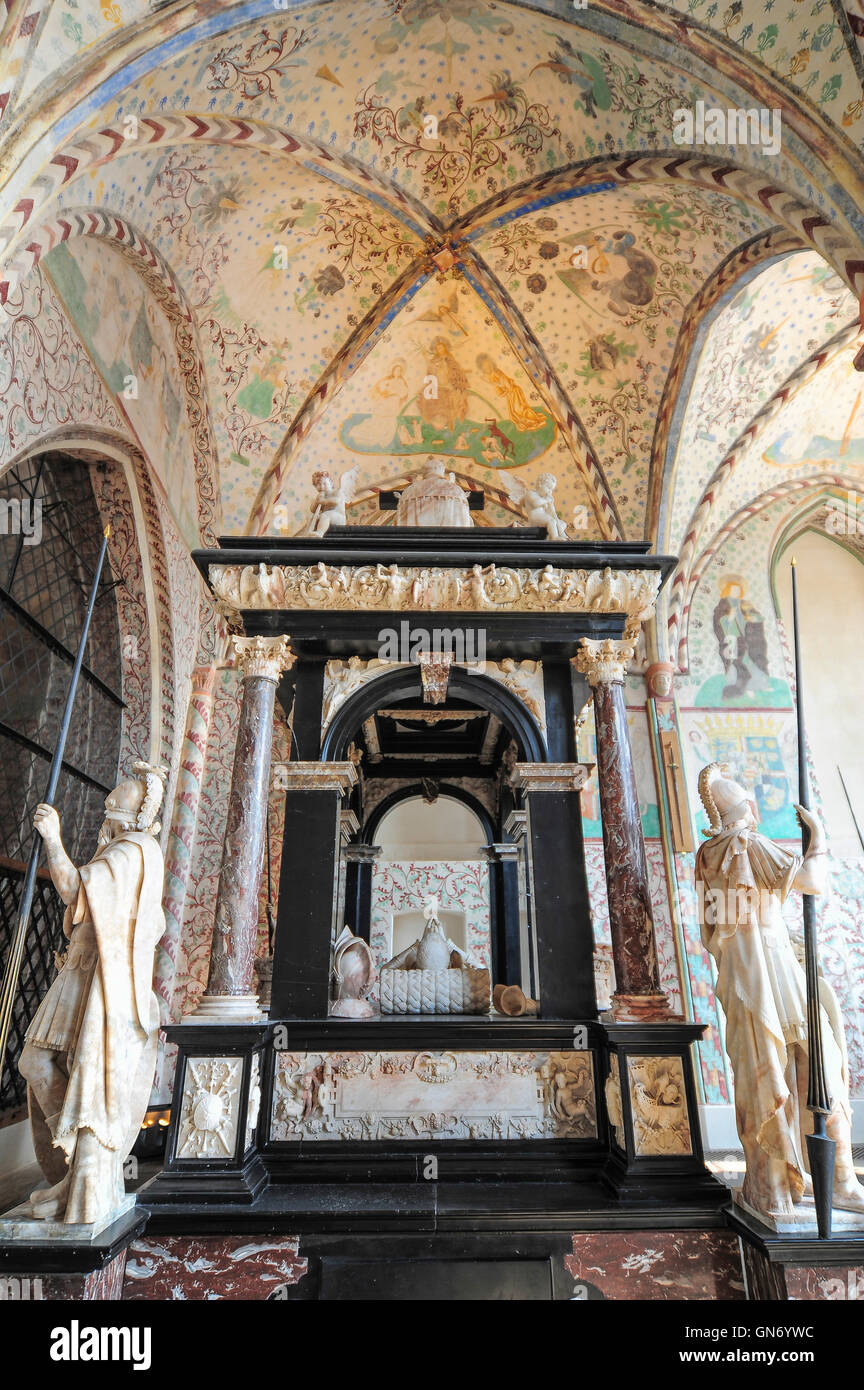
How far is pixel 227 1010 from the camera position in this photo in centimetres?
475

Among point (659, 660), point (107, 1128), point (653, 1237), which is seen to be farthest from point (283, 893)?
point (659, 660)

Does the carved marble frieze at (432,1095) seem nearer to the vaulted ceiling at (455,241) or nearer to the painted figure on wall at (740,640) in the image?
the vaulted ceiling at (455,241)

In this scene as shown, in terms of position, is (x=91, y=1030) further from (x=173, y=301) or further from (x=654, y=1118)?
(x=173, y=301)

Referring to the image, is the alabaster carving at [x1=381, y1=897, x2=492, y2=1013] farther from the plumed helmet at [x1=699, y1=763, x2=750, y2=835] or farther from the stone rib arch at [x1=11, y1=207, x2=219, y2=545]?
the stone rib arch at [x1=11, y1=207, x2=219, y2=545]

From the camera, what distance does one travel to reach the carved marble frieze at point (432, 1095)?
191 inches

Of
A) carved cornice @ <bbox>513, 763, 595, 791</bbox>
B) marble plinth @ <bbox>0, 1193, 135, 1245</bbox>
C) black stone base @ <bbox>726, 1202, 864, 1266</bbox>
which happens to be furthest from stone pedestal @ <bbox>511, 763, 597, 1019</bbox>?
marble plinth @ <bbox>0, 1193, 135, 1245</bbox>

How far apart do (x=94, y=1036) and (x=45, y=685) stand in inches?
201

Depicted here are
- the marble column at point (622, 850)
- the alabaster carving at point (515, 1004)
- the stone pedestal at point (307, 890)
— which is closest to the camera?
the marble column at point (622, 850)

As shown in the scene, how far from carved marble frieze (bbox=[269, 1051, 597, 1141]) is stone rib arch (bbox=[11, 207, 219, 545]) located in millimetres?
5257

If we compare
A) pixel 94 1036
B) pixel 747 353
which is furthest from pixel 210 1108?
pixel 747 353

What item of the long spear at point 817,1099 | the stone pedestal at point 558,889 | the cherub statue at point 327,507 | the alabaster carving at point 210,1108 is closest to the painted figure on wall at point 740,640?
the stone pedestal at point 558,889

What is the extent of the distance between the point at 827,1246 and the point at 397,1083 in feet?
8.04

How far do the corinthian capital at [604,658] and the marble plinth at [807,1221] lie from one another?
324 cm

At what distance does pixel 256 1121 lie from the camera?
4770 millimetres
